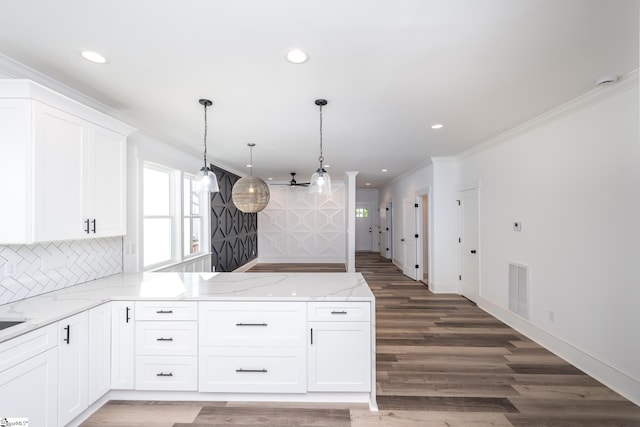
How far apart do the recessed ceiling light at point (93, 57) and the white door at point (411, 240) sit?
598 centimetres

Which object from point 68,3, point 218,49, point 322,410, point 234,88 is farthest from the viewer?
point 234,88

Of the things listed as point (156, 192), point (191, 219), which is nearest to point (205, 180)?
point (156, 192)

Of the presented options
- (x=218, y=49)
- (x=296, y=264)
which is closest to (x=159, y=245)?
(x=218, y=49)

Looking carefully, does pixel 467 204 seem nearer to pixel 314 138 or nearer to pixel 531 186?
pixel 531 186

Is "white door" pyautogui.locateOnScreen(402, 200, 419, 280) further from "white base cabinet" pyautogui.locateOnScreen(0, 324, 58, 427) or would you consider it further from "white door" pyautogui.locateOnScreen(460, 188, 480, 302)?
"white base cabinet" pyautogui.locateOnScreen(0, 324, 58, 427)

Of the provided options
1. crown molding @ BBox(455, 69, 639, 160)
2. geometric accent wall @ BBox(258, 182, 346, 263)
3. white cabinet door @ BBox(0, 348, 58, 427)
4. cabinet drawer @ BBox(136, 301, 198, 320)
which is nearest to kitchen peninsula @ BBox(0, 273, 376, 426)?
cabinet drawer @ BBox(136, 301, 198, 320)

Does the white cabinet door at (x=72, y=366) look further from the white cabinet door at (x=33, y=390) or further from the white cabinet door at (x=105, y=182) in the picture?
the white cabinet door at (x=105, y=182)

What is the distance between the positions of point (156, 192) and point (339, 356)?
11.2 ft

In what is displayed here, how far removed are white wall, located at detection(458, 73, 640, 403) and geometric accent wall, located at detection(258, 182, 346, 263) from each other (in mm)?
5452

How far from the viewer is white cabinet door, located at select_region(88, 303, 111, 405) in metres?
2.03

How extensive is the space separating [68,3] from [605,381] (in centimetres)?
483

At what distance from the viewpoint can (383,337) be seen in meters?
3.38

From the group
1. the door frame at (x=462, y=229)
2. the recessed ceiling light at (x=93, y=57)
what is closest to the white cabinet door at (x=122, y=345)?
the recessed ceiling light at (x=93, y=57)

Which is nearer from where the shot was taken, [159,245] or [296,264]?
[159,245]
